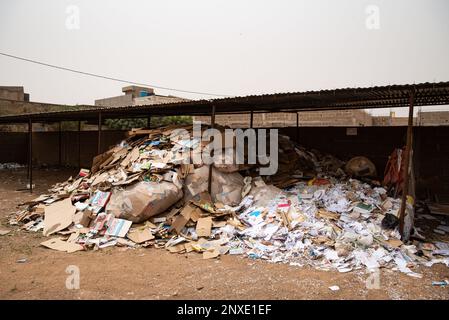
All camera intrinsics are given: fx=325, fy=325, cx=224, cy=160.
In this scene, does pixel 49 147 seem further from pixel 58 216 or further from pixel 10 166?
pixel 58 216

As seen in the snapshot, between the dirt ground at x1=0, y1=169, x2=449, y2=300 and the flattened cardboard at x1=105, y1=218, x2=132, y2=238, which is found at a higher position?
the flattened cardboard at x1=105, y1=218, x2=132, y2=238

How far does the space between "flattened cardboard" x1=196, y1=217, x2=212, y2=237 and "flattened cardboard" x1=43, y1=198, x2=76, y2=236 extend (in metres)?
2.53

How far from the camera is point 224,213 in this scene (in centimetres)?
628

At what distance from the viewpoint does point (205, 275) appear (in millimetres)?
4449

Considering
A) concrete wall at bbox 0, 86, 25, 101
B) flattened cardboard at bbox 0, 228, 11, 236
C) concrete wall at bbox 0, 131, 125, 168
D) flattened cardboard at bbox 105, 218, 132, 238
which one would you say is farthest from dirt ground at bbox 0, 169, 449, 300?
concrete wall at bbox 0, 86, 25, 101

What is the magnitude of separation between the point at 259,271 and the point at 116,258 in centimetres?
224

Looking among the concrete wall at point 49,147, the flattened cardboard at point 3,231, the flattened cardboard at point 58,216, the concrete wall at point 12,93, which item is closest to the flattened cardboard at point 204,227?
the flattened cardboard at point 58,216

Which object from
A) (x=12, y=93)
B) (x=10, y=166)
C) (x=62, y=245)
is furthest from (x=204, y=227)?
(x=12, y=93)

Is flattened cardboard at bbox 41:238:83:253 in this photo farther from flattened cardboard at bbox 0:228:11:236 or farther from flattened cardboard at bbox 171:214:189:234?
flattened cardboard at bbox 171:214:189:234

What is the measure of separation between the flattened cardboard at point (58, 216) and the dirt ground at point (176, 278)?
26.3 inches

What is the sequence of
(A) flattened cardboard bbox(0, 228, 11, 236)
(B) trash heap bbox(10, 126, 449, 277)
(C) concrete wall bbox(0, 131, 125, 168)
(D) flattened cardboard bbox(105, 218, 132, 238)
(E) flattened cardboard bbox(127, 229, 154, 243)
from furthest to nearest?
1. (C) concrete wall bbox(0, 131, 125, 168)
2. (A) flattened cardboard bbox(0, 228, 11, 236)
3. (D) flattened cardboard bbox(105, 218, 132, 238)
4. (E) flattened cardboard bbox(127, 229, 154, 243)
5. (B) trash heap bbox(10, 126, 449, 277)

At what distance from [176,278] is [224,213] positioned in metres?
2.09

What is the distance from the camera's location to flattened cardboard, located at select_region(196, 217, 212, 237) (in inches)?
228
